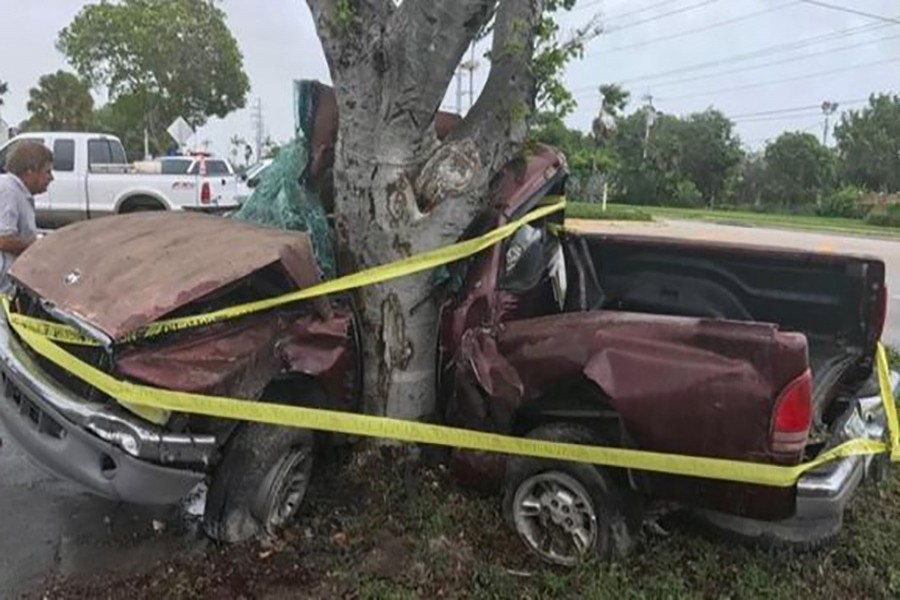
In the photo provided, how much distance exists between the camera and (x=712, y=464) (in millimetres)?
3221

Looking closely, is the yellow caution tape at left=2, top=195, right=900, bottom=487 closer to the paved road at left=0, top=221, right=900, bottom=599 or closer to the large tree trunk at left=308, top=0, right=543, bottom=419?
the large tree trunk at left=308, top=0, right=543, bottom=419

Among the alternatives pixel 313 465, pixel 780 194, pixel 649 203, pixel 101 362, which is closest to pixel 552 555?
pixel 313 465

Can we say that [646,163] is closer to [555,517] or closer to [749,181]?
[749,181]

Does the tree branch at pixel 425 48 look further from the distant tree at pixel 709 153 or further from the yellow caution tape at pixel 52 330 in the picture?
the distant tree at pixel 709 153

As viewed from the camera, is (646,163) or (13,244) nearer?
(13,244)

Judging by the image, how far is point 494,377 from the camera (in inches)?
149

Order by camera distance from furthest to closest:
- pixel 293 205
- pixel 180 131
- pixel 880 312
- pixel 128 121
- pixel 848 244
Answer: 1. pixel 128 121
2. pixel 180 131
3. pixel 848 244
4. pixel 293 205
5. pixel 880 312

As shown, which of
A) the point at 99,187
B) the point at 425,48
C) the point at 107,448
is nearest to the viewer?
the point at 107,448

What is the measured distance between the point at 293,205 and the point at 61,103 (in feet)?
147

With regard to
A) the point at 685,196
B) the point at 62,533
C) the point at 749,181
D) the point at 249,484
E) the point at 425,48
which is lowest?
the point at 62,533

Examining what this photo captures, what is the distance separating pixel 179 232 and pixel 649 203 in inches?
2126

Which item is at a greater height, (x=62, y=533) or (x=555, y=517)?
(x=555, y=517)

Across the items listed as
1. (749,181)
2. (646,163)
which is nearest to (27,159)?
(646,163)

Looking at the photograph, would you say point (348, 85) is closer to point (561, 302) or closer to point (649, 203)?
point (561, 302)
